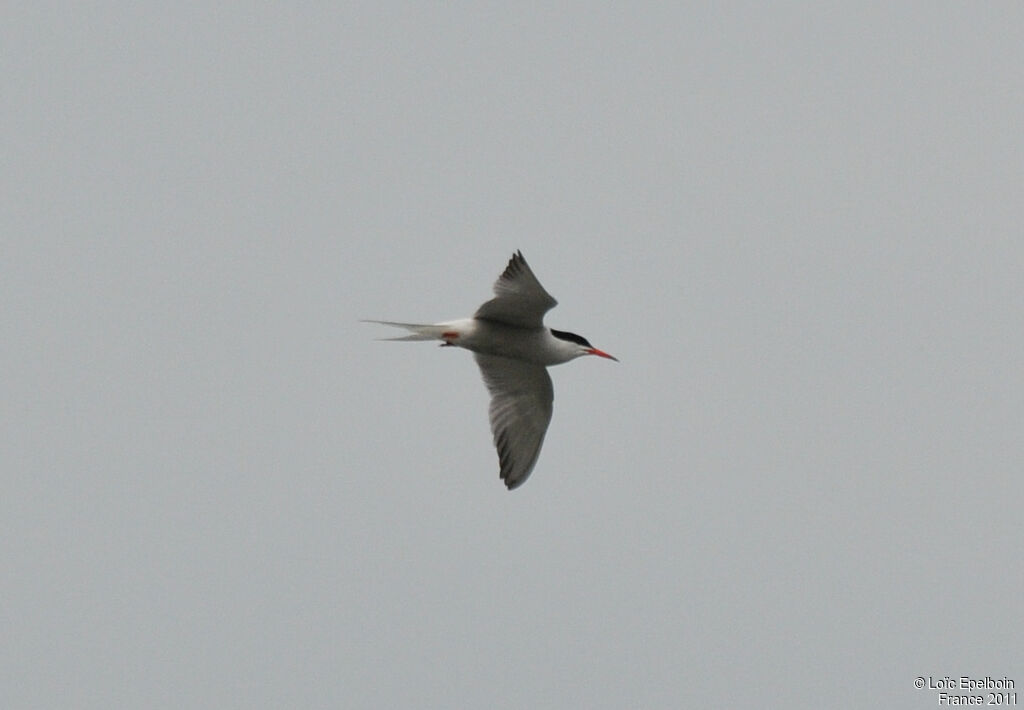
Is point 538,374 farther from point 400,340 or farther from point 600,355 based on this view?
point 400,340

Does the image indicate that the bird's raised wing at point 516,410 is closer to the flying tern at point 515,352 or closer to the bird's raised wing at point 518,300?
the flying tern at point 515,352

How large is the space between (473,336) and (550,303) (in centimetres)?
94

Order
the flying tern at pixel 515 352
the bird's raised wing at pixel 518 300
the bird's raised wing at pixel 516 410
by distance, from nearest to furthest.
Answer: the bird's raised wing at pixel 518 300 < the flying tern at pixel 515 352 < the bird's raised wing at pixel 516 410

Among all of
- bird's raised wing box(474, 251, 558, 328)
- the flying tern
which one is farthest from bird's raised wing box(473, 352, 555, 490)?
bird's raised wing box(474, 251, 558, 328)

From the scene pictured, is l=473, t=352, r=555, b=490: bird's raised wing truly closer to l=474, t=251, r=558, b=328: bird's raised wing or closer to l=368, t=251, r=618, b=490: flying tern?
l=368, t=251, r=618, b=490: flying tern

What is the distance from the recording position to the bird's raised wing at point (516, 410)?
12070 millimetres

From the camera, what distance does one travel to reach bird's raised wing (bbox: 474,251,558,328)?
10297 millimetres

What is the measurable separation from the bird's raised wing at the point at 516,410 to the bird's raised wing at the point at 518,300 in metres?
0.90

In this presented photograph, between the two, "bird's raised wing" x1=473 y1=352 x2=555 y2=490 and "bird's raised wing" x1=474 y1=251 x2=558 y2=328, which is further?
"bird's raised wing" x1=473 y1=352 x2=555 y2=490

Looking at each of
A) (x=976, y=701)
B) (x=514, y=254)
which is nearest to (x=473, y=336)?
(x=514, y=254)

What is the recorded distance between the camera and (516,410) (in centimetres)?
1220

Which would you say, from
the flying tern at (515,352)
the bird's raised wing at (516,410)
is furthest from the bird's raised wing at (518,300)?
the bird's raised wing at (516,410)

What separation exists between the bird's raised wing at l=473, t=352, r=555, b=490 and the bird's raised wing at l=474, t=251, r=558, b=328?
35.3 inches

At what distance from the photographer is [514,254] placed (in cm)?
1018
